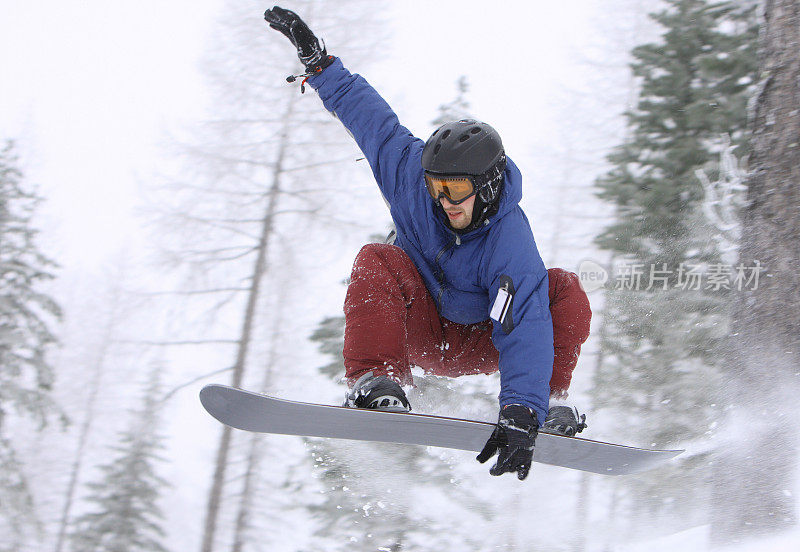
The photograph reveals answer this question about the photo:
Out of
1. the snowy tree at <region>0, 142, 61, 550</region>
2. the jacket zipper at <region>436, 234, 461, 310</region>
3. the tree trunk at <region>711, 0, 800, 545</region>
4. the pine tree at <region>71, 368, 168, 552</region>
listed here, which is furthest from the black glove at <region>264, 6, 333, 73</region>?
the snowy tree at <region>0, 142, 61, 550</region>

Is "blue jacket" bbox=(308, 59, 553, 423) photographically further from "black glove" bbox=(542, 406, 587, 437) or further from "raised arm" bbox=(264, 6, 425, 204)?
"black glove" bbox=(542, 406, 587, 437)

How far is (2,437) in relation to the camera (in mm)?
10312

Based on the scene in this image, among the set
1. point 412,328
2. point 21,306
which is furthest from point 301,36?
point 21,306

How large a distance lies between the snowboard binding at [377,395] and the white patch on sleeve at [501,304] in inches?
22.8

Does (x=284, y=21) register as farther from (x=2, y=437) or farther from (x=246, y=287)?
(x=2, y=437)

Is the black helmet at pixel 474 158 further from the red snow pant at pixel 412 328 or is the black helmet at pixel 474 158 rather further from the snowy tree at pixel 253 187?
the snowy tree at pixel 253 187

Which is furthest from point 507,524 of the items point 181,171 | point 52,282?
point 52,282

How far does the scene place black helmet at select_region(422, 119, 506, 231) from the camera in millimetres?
2809

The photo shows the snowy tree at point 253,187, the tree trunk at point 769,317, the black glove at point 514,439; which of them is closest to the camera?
the black glove at point 514,439

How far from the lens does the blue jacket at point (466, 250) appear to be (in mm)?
2891

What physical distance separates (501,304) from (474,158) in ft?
2.26

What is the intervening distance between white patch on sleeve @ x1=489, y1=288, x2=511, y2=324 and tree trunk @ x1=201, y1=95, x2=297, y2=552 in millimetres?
7333

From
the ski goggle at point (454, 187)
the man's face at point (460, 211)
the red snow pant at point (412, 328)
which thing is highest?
the ski goggle at point (454, 187)

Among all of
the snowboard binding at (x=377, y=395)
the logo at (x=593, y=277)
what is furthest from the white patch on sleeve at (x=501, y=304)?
the logo at (x=593, y=277)
